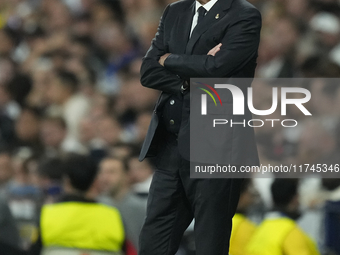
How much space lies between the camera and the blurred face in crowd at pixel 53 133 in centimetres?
675

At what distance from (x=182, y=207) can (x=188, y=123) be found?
1.31 feet

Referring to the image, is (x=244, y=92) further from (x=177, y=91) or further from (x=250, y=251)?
(x=250, y=251)

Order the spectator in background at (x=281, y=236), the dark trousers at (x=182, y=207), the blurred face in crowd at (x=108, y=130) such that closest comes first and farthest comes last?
the dark trousers at (x=182, y=207), the spectator in background at (x=281, y=236), the blurred face in crowd at (x=108, y=130)

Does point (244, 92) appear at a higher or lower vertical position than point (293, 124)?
higher

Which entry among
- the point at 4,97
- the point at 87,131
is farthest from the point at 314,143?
the point at 4,97

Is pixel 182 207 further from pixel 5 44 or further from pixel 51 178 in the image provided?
pixel 5 44

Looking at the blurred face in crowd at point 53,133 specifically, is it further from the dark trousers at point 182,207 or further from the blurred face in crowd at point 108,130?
the dark trousers at point 182,207

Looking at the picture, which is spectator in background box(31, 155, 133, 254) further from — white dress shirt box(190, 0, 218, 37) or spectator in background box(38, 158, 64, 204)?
white dress shirt box(190, 0, 218, 37)

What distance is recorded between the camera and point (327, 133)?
5.40 meters

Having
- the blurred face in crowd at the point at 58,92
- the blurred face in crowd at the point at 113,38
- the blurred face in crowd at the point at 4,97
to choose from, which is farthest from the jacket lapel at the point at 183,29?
the blurred face in crowd at the point at 4,97

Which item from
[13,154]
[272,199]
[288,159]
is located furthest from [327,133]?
[13,154]

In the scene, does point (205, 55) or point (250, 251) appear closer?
point (205, 55)

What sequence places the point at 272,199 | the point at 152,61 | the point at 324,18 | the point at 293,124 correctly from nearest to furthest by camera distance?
the point at 152,61 → the point at 272,199 → the point at 293,124 → the point at 324,18

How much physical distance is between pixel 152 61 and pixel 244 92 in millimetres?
466
